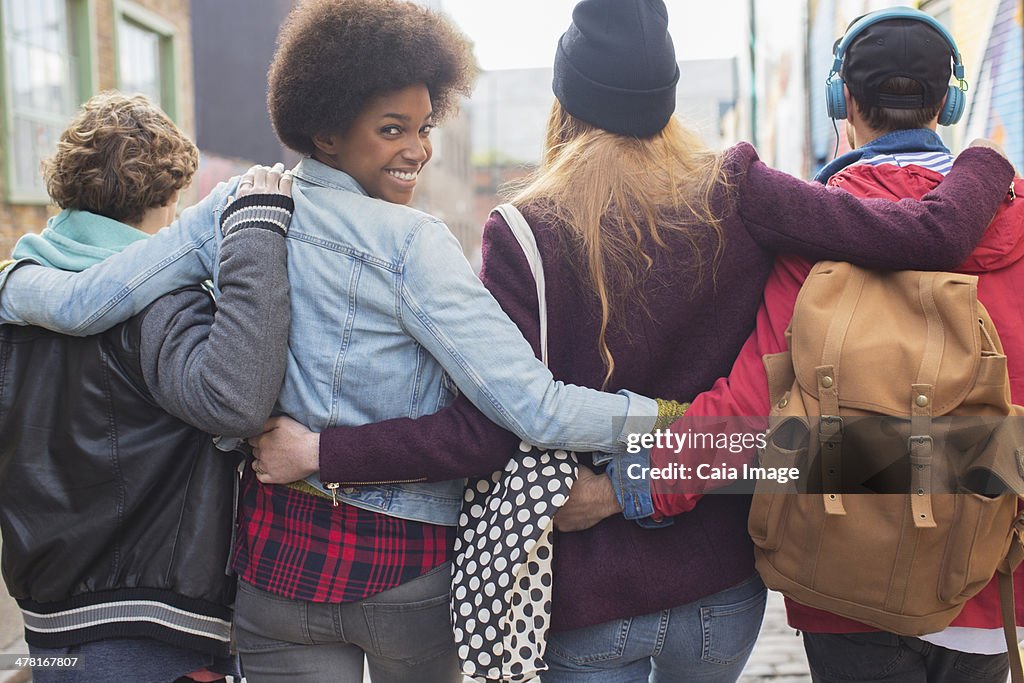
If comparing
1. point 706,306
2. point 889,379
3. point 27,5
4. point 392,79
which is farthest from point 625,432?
point 27,5

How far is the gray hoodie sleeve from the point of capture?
65.9 inches

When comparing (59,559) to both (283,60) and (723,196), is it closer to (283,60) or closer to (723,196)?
(283,60)

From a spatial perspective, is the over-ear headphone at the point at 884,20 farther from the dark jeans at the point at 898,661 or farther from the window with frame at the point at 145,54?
the window with frame at the point at 145,54

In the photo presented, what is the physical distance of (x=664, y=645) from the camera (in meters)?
1.81

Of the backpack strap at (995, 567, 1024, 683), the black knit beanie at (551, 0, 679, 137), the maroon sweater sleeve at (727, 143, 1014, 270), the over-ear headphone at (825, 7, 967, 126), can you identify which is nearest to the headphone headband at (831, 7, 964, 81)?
the over-ear headphone at (825, 7, 967, 126)

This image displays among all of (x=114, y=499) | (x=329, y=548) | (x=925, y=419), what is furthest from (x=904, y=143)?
(x=114, y=499)

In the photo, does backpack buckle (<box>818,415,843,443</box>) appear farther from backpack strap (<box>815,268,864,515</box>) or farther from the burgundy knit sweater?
the burgundy knit sweater

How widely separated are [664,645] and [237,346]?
41.0 inches

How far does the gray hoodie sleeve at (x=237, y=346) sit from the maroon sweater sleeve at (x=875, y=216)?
36.7 inches

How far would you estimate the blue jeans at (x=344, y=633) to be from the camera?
5.83ft

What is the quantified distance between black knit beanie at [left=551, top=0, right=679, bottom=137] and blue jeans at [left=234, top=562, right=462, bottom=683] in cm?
100

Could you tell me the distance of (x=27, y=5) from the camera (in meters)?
9.70

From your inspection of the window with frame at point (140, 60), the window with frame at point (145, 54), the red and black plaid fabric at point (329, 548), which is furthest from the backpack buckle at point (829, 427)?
the window with frame at point (140, 60)

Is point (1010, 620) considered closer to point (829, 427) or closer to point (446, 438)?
point (829, 427)
